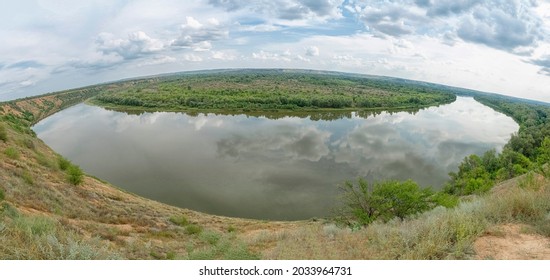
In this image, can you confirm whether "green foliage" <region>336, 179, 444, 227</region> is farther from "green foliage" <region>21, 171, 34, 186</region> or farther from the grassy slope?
"green foliage" <region>21, 171, 34, 186</region>

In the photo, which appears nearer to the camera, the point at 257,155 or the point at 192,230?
the point at 192,230

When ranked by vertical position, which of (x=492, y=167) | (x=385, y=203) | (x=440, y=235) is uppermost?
(x=440, y=235)

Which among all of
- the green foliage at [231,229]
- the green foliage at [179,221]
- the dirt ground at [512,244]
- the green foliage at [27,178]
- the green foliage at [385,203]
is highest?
the dirt ground at [512,244]

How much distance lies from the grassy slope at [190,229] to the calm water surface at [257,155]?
5413 mm

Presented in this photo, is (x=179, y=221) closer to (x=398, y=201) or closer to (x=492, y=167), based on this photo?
(x=398, y=201)

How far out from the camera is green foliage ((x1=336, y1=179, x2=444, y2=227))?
37.4 feet

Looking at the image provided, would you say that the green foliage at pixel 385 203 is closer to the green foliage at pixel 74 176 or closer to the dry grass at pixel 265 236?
the dry grass at pixel 265 236

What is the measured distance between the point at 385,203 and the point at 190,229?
8290mm

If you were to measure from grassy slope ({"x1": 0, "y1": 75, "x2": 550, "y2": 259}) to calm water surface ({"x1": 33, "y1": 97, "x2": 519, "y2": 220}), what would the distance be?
541 cm

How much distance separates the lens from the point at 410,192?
11.9 m

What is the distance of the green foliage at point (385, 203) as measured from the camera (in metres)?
11.4

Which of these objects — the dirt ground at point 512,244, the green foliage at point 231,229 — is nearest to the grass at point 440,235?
the dirt ground at point 512,244

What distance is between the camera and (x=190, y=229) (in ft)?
44.9

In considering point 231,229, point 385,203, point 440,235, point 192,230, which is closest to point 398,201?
point 385,203
